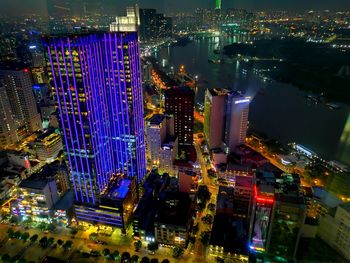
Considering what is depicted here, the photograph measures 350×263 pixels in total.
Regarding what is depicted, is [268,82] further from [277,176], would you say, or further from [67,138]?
[67,138]

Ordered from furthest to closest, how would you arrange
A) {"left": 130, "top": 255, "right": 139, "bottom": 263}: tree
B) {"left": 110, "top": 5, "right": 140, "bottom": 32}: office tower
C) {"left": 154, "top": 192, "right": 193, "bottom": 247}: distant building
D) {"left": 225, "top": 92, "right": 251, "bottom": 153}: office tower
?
{"left": 225, "top": 92, "right": 251, "bottom": 153}: office tower → {"left": 110, "top": 5, "right": 140, "bottom": 32}: office tower → {"left": 154, "top": 192, "right": 193, "bottom": 247}: distant building → {"left": 130, "top": 255, "right": 139, "bottom": 263}: tree

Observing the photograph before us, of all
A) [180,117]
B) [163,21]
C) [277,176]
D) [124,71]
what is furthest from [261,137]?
[163,21]

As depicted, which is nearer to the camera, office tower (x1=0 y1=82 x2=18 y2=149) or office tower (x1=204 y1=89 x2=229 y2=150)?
office tower (x1=204 y1=89 x2=229 y2=150)

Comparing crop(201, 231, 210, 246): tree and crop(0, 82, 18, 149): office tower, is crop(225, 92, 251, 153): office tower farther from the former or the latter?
crop(0, 82, 18, 149): office tower

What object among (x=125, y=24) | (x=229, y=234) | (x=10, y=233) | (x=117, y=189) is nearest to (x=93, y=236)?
(x=117, y=189)

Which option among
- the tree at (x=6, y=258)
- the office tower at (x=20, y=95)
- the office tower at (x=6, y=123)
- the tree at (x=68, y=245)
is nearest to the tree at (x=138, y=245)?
the tree at (x=68, y=245)

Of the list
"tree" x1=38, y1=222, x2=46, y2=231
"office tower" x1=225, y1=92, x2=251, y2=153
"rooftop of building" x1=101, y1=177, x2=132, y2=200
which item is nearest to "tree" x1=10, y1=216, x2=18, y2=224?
"tree" x1=38, y1=222, x2=46, y2=231

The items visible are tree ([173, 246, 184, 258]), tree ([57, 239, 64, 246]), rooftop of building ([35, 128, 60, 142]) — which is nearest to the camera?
tree ([173, 246, 184, 258])
